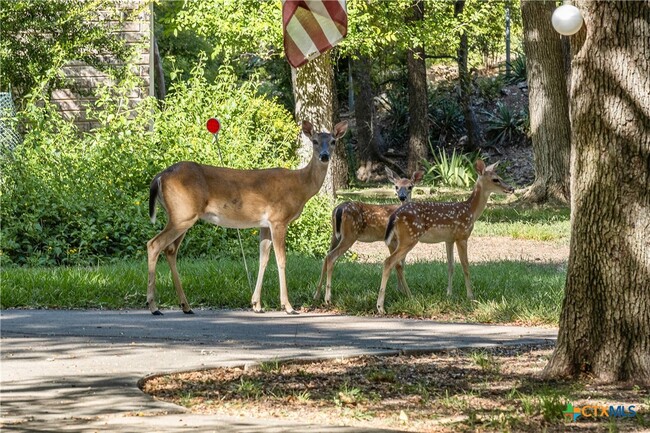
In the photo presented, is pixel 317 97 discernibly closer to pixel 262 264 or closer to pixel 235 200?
pixel 235 200

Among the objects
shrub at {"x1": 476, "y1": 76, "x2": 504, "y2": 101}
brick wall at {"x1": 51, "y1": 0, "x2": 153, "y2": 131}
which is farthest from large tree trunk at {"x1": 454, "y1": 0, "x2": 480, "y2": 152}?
brick wall at {"x1": 51, "y1": 0, "x2": 153, "y2": 131}

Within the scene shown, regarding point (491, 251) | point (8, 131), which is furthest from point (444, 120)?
point (8, 131)

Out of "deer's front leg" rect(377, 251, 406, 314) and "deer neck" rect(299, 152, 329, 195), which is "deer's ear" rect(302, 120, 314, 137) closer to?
"deer neck" rect(299, 152, 329, 195)

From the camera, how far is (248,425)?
6.51 metres

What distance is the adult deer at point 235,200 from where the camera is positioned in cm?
1160

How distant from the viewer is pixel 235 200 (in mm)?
11914

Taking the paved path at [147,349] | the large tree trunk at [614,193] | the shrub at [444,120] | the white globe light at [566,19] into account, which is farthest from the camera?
the shrub at [444,120]

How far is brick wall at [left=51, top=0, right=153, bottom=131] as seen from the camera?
912 inches

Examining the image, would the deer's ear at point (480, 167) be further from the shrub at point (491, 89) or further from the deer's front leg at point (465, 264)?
the shrub at point (491, 89)

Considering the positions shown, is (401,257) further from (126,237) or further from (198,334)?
(126,237)

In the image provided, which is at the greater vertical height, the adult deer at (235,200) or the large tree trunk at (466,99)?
the large tree trunk at (466,99)

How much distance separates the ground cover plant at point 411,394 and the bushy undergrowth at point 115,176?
23.3 ft

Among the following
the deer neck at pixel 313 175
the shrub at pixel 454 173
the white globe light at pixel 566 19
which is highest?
the white globe light at pixel 566 19

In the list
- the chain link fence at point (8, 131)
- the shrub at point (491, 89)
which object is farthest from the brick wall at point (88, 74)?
the shrub at point (491, 89)
